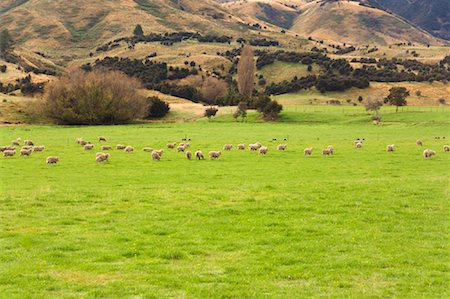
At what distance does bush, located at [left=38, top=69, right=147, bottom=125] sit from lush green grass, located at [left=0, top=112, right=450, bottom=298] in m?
52.3

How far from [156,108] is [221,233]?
80.3m

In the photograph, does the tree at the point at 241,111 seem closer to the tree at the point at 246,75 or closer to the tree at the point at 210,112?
the tree at the point at 210,112

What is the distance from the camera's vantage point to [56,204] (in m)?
19.8

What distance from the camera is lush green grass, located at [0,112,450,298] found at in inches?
447

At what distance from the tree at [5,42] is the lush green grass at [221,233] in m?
127

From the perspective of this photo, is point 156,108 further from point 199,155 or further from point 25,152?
point 199,155

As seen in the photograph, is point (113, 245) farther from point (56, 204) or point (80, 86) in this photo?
point (80, 86)

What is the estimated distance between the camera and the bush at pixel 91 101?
83250mm

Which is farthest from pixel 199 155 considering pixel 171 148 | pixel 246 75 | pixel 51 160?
pixel 246 75

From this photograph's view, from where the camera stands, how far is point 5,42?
Answer: 149 metres

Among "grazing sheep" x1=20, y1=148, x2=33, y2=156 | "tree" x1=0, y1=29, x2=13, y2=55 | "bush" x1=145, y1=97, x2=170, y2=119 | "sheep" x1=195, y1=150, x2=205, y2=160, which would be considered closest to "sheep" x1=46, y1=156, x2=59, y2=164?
"grazing sheep" x1=20, y1=148, x2=33, y2=156

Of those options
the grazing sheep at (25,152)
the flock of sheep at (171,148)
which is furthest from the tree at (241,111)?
the grazing sheep at (25,152)

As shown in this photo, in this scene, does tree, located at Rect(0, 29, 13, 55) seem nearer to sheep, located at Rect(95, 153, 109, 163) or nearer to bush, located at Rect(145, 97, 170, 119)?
bush, located at Rect(145, 97, 170, 119)

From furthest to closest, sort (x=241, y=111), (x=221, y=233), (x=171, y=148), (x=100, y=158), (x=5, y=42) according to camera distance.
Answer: (x=5, y=42), (x=241, y=111), (x=171, y=148), (x=100, y=158), (x=221, y=233)
